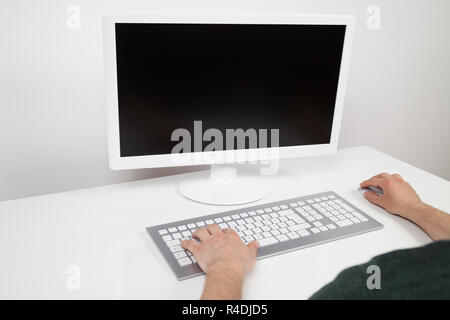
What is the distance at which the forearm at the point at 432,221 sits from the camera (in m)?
0.92

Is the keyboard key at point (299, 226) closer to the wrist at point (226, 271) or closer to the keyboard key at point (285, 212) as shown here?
the keyboard key at point (285, 212)

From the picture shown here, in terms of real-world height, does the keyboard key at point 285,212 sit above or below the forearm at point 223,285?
above

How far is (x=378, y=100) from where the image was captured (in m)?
1.67

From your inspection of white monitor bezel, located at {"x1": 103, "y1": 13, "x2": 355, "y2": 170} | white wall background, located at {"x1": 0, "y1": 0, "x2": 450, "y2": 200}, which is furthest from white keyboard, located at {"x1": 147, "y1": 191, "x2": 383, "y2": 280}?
white wall background, located at {"x1": 0, "y1": 0, "x2": 450, "y2": 200}

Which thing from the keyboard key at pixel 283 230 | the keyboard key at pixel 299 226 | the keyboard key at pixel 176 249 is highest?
the keyboard key at pixel 299 226

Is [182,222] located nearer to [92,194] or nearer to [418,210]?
[92,194]

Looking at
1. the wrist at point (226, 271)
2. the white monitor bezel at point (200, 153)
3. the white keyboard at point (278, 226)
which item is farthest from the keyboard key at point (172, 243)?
the white monitor bezel at point (200, 153)

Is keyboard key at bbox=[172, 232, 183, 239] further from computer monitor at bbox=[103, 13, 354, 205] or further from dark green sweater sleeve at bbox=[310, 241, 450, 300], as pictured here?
dark green sweater sleeve at bbox=[310, 241, 450, 300]

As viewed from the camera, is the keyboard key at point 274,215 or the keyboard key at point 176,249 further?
the keyboard key at point 274,215

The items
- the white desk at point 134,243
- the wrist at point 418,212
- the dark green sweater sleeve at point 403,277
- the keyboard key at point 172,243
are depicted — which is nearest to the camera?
the dark green sweater sleeve at point 403,277

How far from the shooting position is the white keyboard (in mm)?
864

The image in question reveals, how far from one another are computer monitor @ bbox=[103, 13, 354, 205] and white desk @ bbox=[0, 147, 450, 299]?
106 millimetres

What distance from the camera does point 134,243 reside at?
898 mm

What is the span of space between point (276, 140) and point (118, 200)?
0.42 metres
